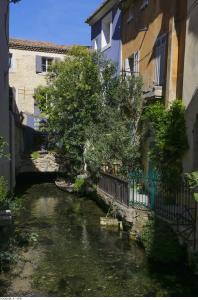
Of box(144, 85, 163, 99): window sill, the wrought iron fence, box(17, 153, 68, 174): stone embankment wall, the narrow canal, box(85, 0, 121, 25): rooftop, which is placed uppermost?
box(85, 0, 121, 25): rooftop

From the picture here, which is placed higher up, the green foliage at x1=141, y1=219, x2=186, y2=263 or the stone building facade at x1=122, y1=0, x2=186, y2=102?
the stone building facade at x1=122, y1=0, x2=186, y2=102

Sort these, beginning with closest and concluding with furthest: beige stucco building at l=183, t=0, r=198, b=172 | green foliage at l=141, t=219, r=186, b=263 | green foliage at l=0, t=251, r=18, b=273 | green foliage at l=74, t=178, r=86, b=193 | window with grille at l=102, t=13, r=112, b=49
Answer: green foliage at l=0, t=251, r=18, b=273, green foliage at l=141, t=219, r=186, b=263, beige stucco building at l=183, t=0, r=198, b=172, green foliage at l=74, t=178, r=86, b=193, window with grille at l=102, t=13, r=112, b=49

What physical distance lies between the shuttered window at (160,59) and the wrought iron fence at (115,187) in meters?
4.29

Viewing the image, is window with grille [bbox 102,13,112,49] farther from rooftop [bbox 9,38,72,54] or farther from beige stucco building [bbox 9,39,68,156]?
rooftop [bbox 9,38,72,54]

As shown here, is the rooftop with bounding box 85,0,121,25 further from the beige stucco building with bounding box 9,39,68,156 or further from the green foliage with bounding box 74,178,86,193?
the green foliage with bounding box 74,178,86,193

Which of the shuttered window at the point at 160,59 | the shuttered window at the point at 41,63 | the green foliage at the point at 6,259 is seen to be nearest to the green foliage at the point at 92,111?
the shuttered window at the point at 160,59

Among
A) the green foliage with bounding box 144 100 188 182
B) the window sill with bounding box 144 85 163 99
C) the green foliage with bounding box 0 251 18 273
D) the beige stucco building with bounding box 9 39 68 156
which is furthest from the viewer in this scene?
the beige stucco building with bounding box 9 39 68 156

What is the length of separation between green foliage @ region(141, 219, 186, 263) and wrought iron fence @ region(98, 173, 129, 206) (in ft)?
9.23

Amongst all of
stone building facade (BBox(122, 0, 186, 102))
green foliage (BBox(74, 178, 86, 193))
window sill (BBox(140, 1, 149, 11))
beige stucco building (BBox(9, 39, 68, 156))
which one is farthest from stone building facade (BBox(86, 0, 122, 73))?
beige stucco building (BBox(9, 39, 68, 156))

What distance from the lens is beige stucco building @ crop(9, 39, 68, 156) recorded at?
109 feet

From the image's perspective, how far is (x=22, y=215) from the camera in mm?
17094

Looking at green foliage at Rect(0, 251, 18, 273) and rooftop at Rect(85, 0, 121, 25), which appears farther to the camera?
rooftop at Rect(85, 0, 121, 25)

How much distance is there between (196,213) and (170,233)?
0.96 metres

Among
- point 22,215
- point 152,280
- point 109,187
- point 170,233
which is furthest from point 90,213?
point 152,280
